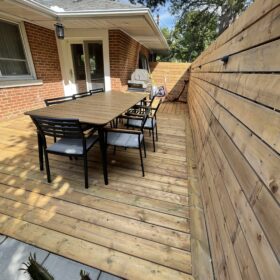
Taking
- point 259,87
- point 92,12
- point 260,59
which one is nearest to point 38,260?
point 259,87

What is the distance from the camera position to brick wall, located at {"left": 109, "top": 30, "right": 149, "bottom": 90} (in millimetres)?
4707

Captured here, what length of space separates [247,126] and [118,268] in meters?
1.18

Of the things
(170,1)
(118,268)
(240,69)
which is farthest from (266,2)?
(170,1)

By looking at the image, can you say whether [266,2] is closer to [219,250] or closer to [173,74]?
[219,250]

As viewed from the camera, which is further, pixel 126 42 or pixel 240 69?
pixel 126 42

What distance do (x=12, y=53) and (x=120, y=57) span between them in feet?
8.09

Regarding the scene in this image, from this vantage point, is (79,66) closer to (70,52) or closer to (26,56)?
(70,52)

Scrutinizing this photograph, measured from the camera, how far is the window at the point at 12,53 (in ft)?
12.8

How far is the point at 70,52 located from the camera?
538 cm

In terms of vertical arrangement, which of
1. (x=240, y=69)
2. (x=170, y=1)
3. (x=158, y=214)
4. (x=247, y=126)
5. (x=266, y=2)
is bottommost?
(x=158, y=214)

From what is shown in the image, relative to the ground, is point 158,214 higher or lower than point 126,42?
lower

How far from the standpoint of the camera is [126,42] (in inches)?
208

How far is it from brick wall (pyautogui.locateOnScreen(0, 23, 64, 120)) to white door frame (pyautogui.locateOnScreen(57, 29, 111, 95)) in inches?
6.5

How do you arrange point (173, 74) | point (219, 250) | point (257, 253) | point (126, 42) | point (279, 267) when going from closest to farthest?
point (279, 267) → point (257, 253) → point (219, 250) → point (126, 42) → point (173, 74)
